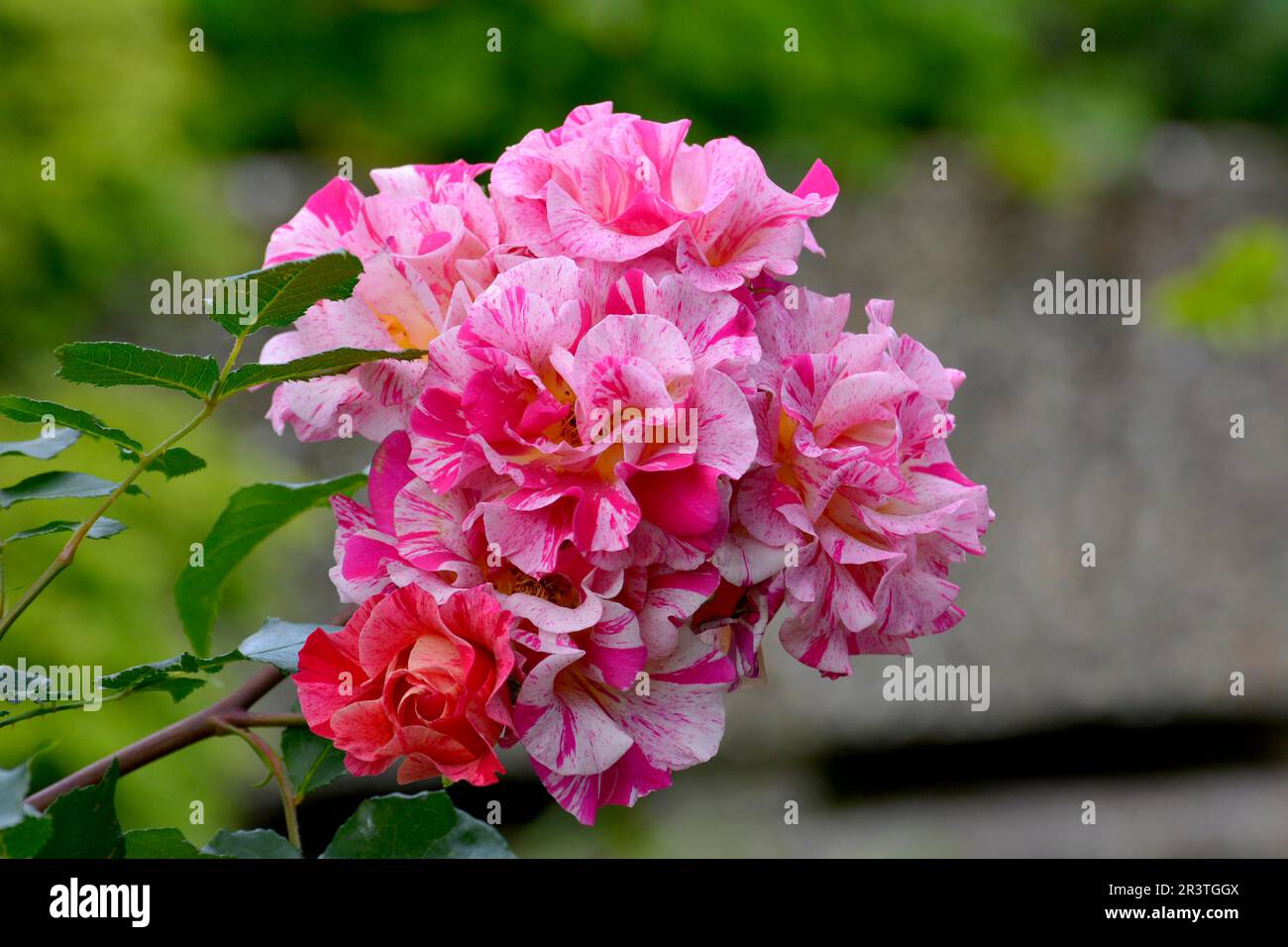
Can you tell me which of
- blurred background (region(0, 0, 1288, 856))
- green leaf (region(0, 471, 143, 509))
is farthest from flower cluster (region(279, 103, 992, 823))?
blurred background (region(0, 0, 1288, 856))

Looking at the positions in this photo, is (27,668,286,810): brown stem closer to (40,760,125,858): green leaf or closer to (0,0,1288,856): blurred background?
(40,760,125,858): green leaf

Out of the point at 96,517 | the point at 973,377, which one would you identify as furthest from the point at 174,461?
the point at 973,377

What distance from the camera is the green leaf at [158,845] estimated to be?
0.46m

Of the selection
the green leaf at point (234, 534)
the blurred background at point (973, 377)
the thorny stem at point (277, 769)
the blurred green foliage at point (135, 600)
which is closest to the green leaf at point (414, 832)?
the thorny stem at point (277, 769)

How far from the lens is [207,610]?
1.85 feet

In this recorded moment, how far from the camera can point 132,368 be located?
426 millimetres

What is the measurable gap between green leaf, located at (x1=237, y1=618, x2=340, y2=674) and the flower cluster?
3 centimetres

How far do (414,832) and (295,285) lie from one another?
200 millimetres

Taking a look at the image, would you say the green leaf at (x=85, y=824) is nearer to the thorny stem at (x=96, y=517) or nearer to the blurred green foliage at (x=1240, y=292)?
the thorny stem at (x=96, y=517)

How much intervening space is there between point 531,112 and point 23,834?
84.4 inches

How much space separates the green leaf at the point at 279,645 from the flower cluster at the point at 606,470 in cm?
3

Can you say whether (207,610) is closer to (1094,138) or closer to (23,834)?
(23,834)

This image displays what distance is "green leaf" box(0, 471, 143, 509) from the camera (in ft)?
1.63

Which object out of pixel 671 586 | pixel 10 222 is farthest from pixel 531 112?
pixel 671 586
